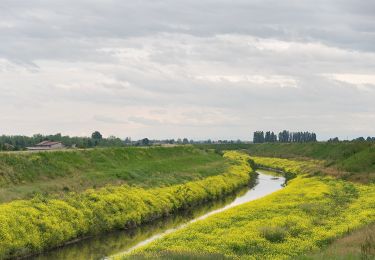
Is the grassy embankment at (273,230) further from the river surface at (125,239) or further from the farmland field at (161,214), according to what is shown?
the river surface at (125,239)

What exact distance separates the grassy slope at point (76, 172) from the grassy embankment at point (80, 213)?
8.52 ft

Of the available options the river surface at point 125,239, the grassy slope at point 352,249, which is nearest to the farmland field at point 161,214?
the grassy slope at point 352,249

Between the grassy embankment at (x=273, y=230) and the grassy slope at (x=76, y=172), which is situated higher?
the grassy slope at (x=76, y=172)

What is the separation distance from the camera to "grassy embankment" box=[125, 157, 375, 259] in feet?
86.6

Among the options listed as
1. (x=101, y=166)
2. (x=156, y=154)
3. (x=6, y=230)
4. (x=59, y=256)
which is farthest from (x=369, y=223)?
(x=156, y=154)

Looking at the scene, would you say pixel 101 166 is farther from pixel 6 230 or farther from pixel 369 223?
pixel 369 223

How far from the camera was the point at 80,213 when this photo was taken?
39.6 meters

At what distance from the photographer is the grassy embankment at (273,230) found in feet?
86.6

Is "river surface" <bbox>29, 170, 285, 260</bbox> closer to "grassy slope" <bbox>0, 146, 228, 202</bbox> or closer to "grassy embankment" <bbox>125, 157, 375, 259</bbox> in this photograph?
"grassy embankment" <bbox>125, 157, 375, 259</bbox>

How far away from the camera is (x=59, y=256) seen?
32.8 m

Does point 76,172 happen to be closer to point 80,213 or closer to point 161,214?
point 161,214

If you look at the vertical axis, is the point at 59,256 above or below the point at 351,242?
below

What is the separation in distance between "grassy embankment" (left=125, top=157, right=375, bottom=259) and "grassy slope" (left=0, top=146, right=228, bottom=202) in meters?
15.4

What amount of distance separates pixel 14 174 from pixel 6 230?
20.1 m
